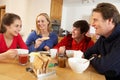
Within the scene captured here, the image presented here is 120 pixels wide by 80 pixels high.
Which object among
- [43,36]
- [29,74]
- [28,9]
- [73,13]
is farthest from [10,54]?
[73,13]

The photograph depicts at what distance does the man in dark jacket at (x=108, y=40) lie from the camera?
47.6 inches

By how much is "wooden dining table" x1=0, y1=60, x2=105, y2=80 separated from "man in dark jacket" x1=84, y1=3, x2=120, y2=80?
0.08 metres

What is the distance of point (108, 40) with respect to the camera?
141 centimetres

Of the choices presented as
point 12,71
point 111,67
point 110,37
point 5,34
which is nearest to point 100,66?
point 111,67

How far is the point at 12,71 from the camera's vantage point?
115 cm

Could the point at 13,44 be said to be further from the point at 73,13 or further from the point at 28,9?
the point at 73,13

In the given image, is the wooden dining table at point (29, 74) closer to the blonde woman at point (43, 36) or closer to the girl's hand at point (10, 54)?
the girl's hand at point (10, 54)

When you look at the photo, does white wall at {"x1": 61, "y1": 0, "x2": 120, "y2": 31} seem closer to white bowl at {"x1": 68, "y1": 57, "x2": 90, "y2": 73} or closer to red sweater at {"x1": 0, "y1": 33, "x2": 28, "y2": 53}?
red sweater at {"x1": 0, "y1": 33, "x2": 28, "y2": 53}

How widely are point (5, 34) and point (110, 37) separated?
3.65ft

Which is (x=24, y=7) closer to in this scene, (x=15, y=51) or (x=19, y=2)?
(x=19, y=2)

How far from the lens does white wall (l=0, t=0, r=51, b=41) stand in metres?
5.03

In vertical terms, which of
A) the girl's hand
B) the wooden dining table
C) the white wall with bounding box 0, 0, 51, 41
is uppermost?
the white wall with bounding box 0, 0, 51, 41

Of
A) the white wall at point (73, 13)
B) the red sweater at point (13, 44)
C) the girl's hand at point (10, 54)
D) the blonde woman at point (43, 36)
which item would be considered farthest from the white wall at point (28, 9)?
the girl's hand at point (10, 54)

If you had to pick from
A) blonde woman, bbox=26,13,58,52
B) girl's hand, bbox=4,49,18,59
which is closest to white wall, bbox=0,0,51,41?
blonde woman, bbox=26,13,58,52
